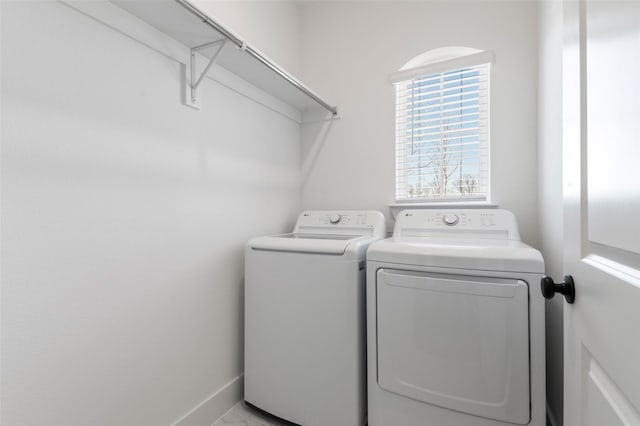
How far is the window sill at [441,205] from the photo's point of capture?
5.94ft

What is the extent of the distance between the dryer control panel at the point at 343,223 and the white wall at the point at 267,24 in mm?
1138

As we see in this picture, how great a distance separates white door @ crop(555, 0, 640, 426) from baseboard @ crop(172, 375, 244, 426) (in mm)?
1453

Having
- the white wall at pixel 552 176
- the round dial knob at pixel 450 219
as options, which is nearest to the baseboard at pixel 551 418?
the white wall at pixel 552 176

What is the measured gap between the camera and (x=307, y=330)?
Answer: 4.74 feet

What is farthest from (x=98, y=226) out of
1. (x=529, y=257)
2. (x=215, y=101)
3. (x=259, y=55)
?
(x=529, y=257)

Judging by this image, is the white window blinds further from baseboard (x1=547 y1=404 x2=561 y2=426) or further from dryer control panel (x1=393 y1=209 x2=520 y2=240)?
baseboard (x1=547 y1=404 x2=561 y2=426)

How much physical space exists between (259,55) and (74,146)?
844 mm

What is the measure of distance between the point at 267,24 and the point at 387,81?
90cm

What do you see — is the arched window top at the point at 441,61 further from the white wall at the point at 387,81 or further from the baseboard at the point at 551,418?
the baseboard at the point at 551,418

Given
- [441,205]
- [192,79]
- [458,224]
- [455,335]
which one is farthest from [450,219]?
[192,79]

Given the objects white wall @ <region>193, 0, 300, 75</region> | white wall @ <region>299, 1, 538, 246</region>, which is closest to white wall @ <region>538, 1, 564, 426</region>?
white wall @ <region>299, 1, 538, 246</region>

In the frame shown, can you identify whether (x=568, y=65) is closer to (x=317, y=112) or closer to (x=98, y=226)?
(x=98, y=226)

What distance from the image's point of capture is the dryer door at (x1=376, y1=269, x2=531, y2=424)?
3.63 ft

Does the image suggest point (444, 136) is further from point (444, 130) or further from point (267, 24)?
point (267, 24)
